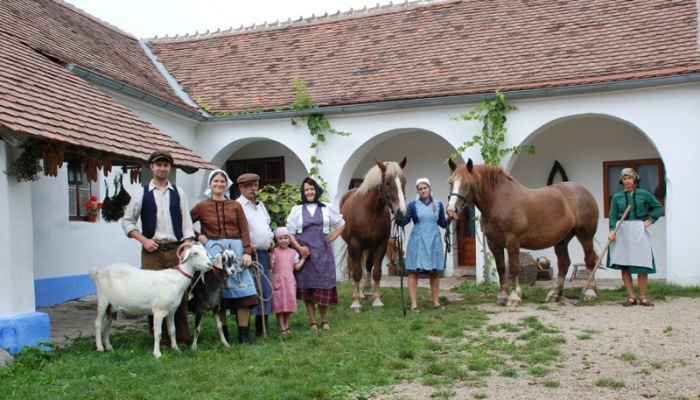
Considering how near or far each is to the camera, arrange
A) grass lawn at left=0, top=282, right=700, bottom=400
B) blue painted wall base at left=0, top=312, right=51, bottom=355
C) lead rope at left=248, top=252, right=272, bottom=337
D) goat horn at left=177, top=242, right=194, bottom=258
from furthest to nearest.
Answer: lead rope at left=248, top=252, right=272, bottom=337, goat horn at left=177, top=242, right=194, bottom=258, blue painted wall base at left=0, top=312, right=51, bottom=355, grass lawn at left=0, top=282, right=700, bottom=400

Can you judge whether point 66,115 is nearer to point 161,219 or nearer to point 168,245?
point 161,219

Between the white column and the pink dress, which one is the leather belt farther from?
the white column

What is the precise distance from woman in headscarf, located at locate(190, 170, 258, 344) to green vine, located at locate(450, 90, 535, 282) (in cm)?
648

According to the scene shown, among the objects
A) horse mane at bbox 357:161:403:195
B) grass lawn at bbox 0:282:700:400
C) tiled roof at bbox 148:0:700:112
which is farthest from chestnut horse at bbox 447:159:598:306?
tiled roof at bbox 148:0:700:112

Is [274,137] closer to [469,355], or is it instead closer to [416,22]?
[416,22]

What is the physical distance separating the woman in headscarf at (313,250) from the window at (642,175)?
763cm

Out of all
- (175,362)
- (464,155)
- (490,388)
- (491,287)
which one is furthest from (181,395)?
(464,155)

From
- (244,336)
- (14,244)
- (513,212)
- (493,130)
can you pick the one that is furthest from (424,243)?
(14,244)

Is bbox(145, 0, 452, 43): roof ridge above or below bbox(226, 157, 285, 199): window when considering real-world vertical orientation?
above

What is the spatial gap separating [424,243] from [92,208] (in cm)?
577

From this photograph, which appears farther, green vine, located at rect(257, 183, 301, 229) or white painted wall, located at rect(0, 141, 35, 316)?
green vine, located at rect(257, 183, 301, 229)

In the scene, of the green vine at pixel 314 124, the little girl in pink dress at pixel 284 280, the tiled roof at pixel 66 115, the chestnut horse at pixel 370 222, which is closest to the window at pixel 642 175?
the green vine at pixel 314 124

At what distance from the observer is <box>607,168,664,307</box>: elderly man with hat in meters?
8.60

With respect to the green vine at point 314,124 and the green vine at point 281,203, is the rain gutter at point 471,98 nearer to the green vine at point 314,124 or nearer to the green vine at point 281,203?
the green vine at point 314,124
